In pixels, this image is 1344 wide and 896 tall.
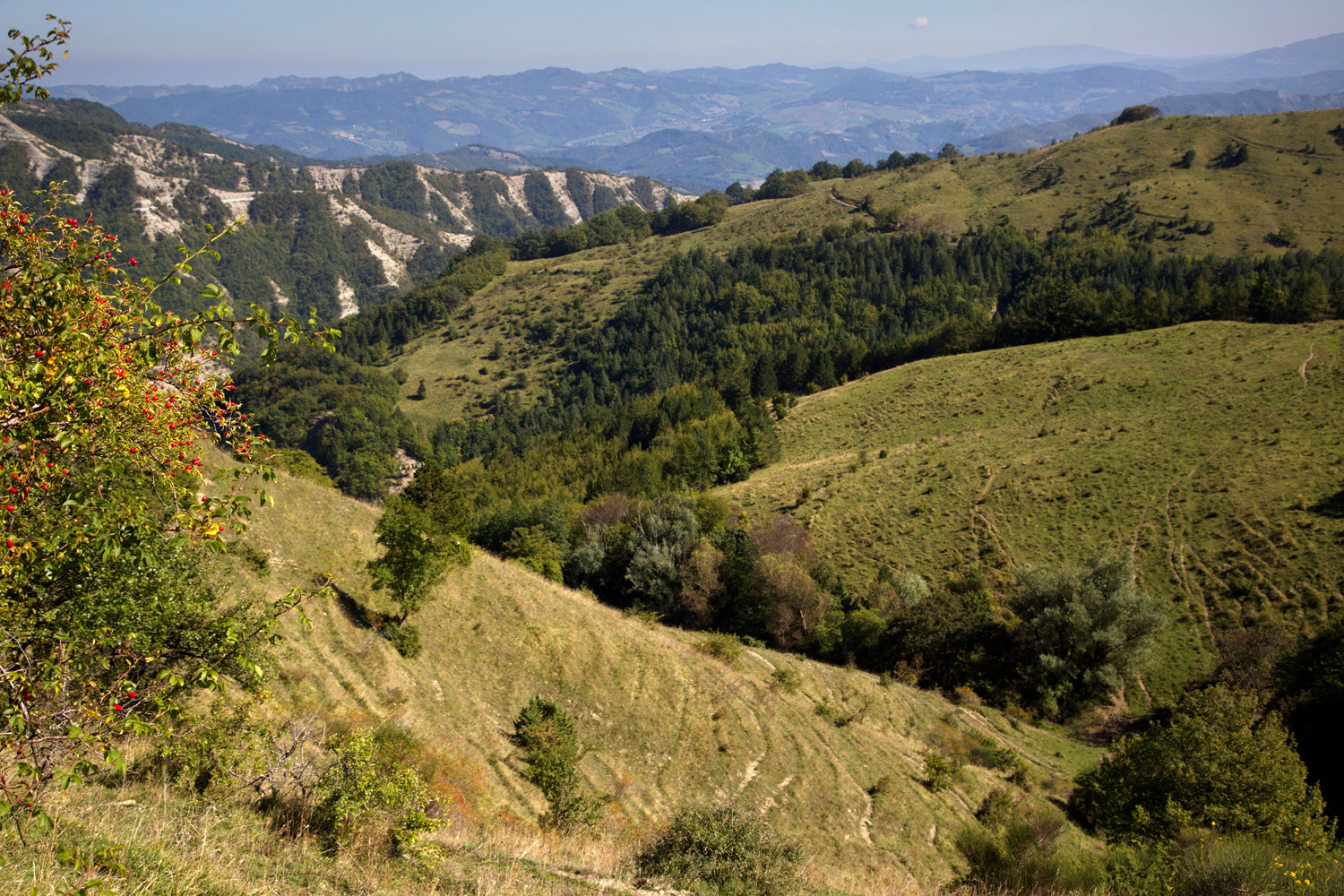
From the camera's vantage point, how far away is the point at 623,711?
82.4 feet

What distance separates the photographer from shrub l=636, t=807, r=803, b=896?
10.9 metres

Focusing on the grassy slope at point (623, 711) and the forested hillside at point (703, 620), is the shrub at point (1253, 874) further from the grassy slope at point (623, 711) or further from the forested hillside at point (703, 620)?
the grassy slope at point (623, 711)

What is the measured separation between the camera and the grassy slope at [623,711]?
66.3 ft

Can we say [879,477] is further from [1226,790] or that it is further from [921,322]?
[921,322]

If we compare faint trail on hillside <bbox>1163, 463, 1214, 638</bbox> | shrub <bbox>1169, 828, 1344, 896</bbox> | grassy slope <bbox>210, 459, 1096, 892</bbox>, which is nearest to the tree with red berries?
grassy slope <bbox>210, 459, 1096, 892</bbox>

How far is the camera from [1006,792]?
86.5ft

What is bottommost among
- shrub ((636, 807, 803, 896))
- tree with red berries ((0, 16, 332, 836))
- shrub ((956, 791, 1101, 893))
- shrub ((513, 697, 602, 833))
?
shrub ((513, 697, 602, 833))

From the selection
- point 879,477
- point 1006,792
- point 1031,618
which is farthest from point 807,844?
point 879,477

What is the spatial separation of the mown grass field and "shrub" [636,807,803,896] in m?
0.78

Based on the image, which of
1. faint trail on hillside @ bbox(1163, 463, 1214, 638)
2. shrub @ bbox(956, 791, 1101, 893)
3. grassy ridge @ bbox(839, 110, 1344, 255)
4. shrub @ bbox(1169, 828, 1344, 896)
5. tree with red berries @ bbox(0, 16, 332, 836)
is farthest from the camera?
grassy ridge @ bbox(839, 110, 1344, 255)

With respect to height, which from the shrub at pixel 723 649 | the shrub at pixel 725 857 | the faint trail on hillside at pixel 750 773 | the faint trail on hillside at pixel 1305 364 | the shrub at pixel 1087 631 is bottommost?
the shrub at pixel 1087 631

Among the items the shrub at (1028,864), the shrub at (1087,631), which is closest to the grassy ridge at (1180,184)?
the shrub at (1087,631)

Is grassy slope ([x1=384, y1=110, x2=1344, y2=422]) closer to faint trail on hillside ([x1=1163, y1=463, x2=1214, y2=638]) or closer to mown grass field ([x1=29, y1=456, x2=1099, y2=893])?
faint trail on hillside ([x1=1163, y1=463, x2=1214, y2=638])

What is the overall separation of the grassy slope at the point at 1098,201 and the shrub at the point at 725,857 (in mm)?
153503
